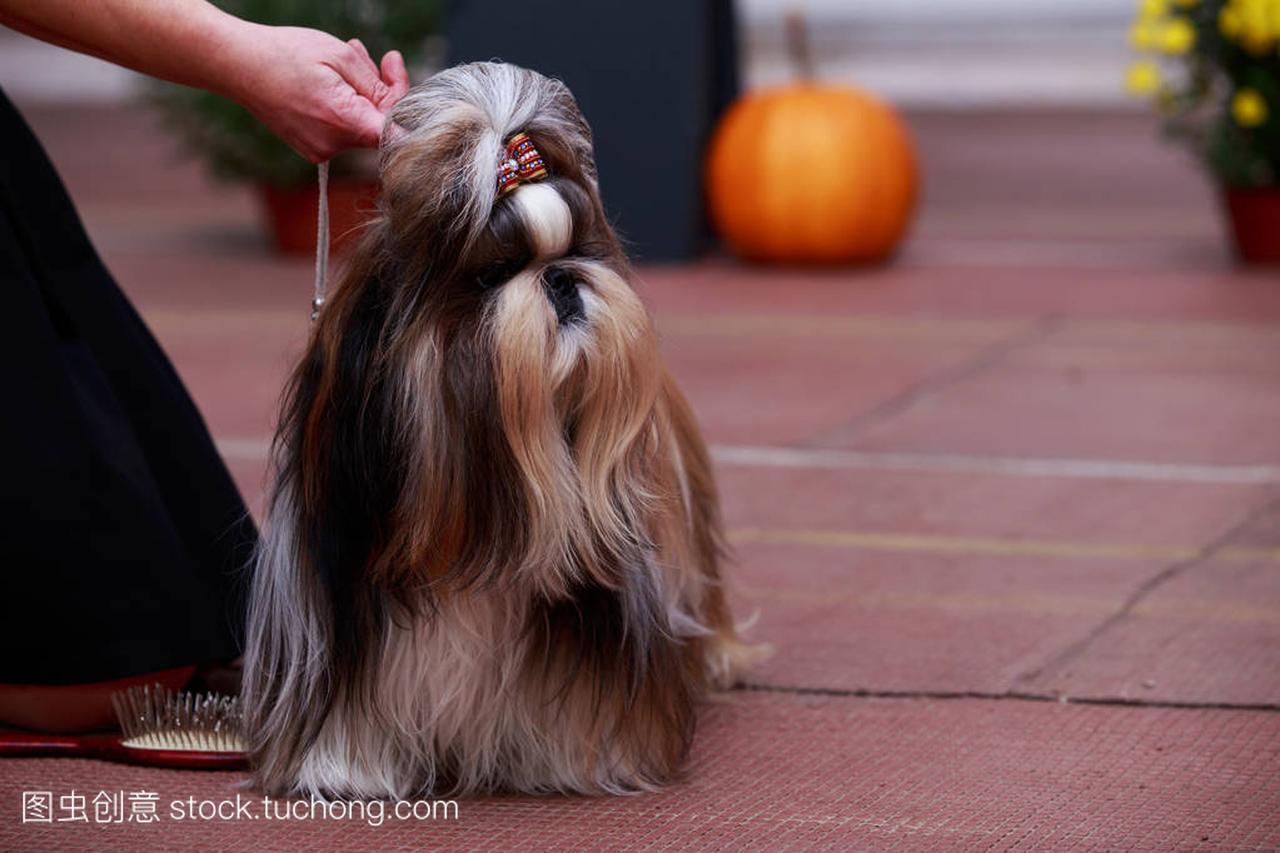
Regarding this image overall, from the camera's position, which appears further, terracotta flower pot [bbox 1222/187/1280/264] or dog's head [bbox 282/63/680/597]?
terracotta flower pot [bbox 1222/187/1280/264]

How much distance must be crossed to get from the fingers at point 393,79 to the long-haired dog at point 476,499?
290 mm

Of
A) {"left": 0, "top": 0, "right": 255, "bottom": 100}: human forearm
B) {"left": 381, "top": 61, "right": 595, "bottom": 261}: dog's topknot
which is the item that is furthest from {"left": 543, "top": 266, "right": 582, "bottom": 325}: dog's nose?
{"left": 0, "top": 0, "right": 255, "bottom": 100}: human forearm

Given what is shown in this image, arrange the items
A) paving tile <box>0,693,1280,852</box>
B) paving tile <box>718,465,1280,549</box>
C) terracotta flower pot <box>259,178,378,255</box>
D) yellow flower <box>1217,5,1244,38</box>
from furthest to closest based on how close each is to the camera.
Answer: terracotta flower pot <box>259,178,378,255</box>, yellow flower <box>1217,5,1244,38</box>, paving tile <box>718,465,1280,549</box>, paving tile <box>0,693,1280,852</box>

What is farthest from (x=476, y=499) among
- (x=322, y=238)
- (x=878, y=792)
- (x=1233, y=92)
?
(x=1233, y=92)

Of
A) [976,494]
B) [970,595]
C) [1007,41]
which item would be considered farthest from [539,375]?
[1007,41]

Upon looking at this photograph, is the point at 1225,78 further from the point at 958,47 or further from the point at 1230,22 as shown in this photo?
the point at 958,47

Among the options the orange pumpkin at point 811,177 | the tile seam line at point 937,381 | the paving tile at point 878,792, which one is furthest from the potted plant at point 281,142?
the paving tile at point 878,792

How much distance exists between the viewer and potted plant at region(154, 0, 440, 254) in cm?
770

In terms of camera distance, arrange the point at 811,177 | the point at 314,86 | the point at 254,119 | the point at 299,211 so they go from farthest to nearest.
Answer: the point at 299,211, the point at 254,119, the point at 811,177, the point at 314,86

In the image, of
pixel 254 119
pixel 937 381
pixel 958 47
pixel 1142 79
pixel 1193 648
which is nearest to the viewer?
pixel 1193 648

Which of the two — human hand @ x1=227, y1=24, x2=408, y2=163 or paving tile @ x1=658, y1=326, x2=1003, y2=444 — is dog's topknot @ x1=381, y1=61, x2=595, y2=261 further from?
paving tile @ x1=658, y1=326, x2=1003, y2=444

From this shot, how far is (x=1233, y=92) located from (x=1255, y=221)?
50 cm

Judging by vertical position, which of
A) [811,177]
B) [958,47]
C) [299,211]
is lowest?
[958,47]

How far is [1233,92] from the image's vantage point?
7.23 meters
